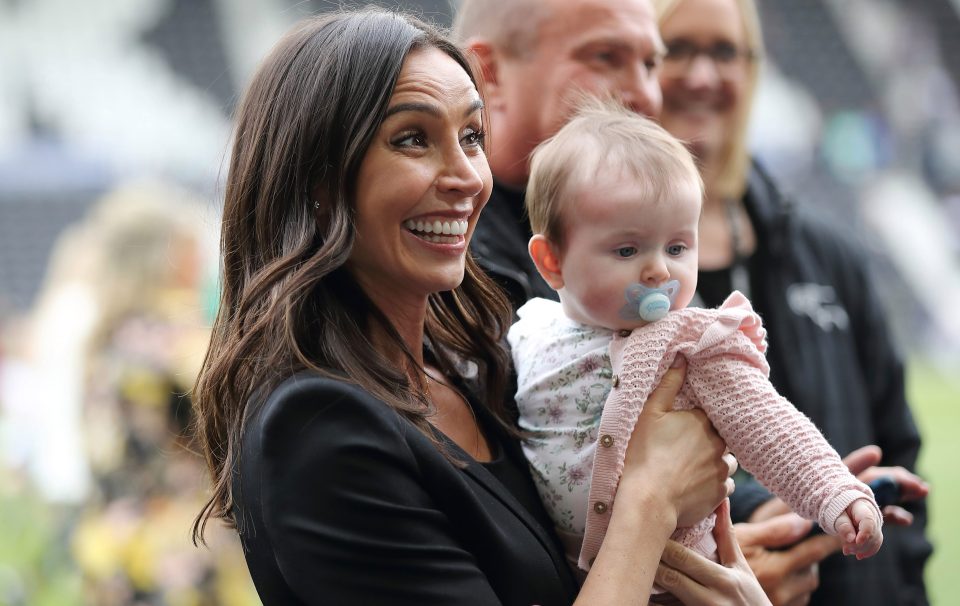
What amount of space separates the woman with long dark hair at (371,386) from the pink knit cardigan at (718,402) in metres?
0.03

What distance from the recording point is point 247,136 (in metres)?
1.72

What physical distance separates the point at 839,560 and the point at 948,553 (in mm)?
5399

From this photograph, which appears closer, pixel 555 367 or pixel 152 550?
pixel 555 367

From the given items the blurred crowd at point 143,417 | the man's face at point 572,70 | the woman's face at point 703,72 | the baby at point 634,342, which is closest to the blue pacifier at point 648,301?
the baby at point 634,342

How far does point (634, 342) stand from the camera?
1.70 meters

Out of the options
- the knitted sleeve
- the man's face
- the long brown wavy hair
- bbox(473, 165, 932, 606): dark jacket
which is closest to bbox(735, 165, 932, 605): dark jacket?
bbox(473, 165, 932, 606): dark jacket

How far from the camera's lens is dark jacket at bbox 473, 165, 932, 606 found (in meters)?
2.72

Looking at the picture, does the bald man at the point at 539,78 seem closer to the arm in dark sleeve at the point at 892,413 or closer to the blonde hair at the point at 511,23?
the blonde hair at the point at 511,23

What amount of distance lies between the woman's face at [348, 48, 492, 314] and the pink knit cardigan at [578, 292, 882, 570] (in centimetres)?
30

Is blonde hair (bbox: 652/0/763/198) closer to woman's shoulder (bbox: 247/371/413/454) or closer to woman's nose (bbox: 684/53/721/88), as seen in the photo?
woman's nose (bbox: 684/53/721/88)

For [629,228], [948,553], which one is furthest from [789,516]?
[948,553]

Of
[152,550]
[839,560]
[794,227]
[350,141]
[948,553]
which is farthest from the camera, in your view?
[948,553]

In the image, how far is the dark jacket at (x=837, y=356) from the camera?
2.72 metres

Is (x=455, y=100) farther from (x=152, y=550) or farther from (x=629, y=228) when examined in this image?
(x=152, y=550)
